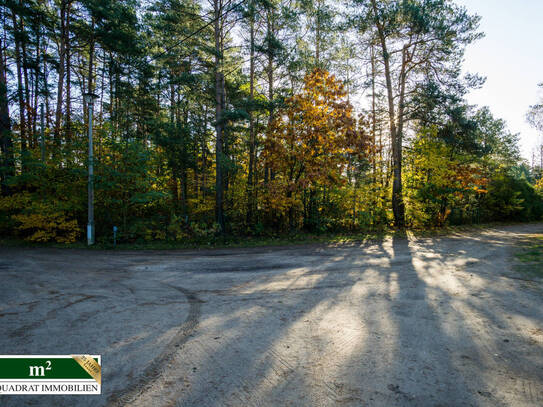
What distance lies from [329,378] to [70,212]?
13.3 metres

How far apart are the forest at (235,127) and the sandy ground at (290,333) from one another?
6.02 m

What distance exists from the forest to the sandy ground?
19.7 ft

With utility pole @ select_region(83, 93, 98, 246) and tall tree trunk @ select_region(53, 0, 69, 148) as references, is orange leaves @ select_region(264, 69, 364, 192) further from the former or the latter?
tall tree trunk @ select_region(53, 0, 69, 148)

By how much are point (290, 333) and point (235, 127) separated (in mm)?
13047

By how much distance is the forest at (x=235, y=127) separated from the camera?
11531 millimetres

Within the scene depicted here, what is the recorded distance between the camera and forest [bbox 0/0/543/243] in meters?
11.5

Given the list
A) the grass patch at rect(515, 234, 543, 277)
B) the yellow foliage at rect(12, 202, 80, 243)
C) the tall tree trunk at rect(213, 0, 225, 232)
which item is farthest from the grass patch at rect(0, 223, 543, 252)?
the grass patch at rect(515, 234, 543, 277)

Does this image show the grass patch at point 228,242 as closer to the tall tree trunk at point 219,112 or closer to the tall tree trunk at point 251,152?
the tall tree trunk at point 219,112

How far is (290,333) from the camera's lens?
3.15 metres

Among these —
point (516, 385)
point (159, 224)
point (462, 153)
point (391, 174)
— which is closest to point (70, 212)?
point (159, 224)

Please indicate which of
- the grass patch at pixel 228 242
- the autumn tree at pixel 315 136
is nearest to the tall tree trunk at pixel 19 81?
the grass patch at pixel 228 242

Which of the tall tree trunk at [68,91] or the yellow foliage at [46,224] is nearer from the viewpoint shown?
the yellow foliage at [46,224]

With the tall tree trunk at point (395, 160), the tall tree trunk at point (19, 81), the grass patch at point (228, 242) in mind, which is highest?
the tall tree trunk at point (19, 81)

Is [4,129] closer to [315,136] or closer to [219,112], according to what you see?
[219,112]
